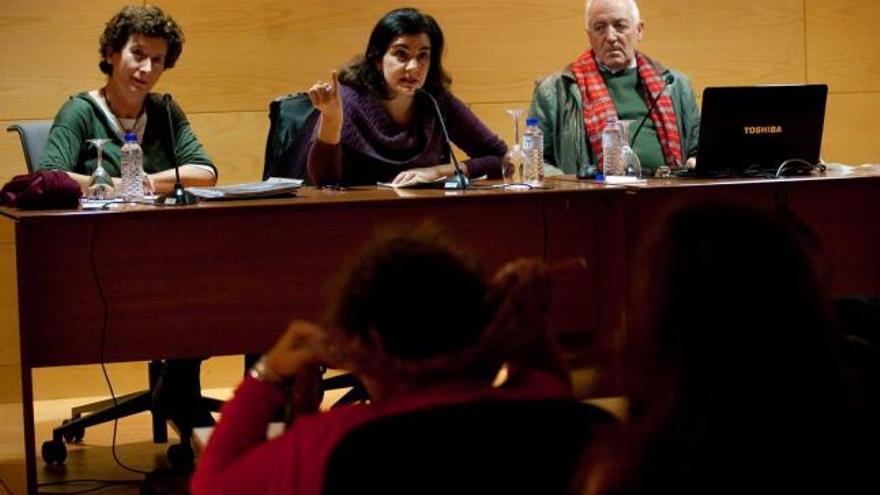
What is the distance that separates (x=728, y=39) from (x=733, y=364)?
4453 mm

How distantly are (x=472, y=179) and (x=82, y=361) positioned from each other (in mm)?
1414

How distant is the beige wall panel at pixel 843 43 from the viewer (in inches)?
A: 215

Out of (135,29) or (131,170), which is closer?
(131,170)

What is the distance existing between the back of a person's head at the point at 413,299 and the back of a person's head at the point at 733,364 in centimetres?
32

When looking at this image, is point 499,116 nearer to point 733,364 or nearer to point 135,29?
point 135,29

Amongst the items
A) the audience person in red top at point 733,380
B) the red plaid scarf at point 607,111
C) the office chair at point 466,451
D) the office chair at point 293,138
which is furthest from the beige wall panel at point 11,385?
the audience person in red top at point 733,380

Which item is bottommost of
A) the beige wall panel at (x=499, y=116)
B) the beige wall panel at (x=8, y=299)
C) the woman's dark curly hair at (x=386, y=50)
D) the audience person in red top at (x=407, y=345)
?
the beige wall panel at (x=8, y=299)

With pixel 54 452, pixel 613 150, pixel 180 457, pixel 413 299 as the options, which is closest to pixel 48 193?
pixel 180 457

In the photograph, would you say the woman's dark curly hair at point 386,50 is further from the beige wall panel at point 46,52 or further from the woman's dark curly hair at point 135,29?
the beige wall panel at point 46,52

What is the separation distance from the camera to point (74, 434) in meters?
4.00

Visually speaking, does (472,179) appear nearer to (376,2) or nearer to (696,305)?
(376,2)

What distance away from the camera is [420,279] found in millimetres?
1444

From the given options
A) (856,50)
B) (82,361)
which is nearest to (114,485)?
(82,361)

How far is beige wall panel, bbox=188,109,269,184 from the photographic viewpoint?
5.02 m
